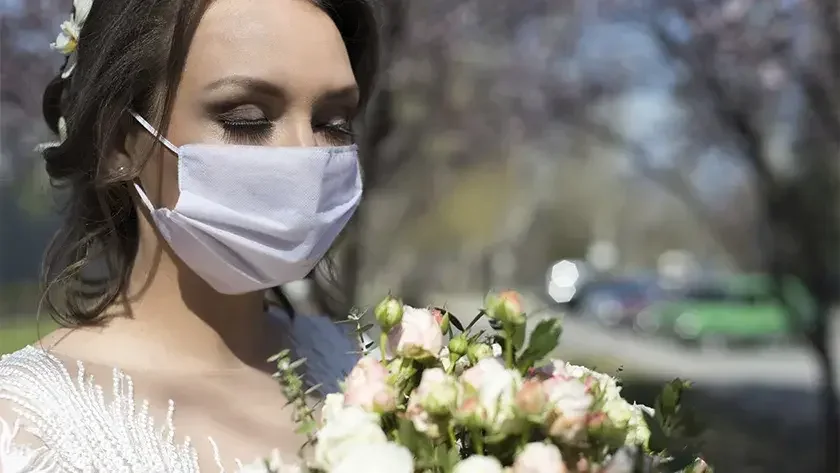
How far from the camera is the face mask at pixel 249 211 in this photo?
5.81 ft

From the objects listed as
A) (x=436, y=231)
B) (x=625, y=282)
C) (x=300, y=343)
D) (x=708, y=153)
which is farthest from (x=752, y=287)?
(x=300, y=343)

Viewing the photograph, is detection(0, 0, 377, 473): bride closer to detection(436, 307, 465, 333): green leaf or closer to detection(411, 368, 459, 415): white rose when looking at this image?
detection(436, 307, 465, 333): green leaf

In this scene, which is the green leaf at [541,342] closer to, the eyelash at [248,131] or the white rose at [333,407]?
the white rose at [333,407]

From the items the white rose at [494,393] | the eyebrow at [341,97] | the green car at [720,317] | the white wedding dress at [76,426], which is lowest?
the green car at [720,317]

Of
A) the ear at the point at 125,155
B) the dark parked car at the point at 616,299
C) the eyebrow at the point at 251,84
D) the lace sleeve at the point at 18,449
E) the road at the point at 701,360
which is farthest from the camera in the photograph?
the dark parked car at the point at 616,299

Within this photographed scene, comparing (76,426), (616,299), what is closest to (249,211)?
(76,426)

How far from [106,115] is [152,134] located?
10 centimetres

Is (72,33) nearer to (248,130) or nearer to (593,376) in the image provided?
(248,130)

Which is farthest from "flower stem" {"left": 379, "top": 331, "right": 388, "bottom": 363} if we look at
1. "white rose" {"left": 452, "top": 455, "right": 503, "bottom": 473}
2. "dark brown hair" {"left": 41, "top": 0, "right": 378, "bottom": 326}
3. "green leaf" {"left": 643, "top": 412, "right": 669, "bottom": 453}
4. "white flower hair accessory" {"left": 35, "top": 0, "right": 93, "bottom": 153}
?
"white flower hair accessory" {"left": 35, "top": 0, "right": 93, "bottom": 153}

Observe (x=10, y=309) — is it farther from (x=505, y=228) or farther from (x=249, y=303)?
(x=505, y=228)

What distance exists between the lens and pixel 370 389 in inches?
44.8

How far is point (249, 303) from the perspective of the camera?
198 centimetres

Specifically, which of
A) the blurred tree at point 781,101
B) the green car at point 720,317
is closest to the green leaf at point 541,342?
the blurred tree at point 781,101

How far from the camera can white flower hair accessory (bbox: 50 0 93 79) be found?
1.89 metres
